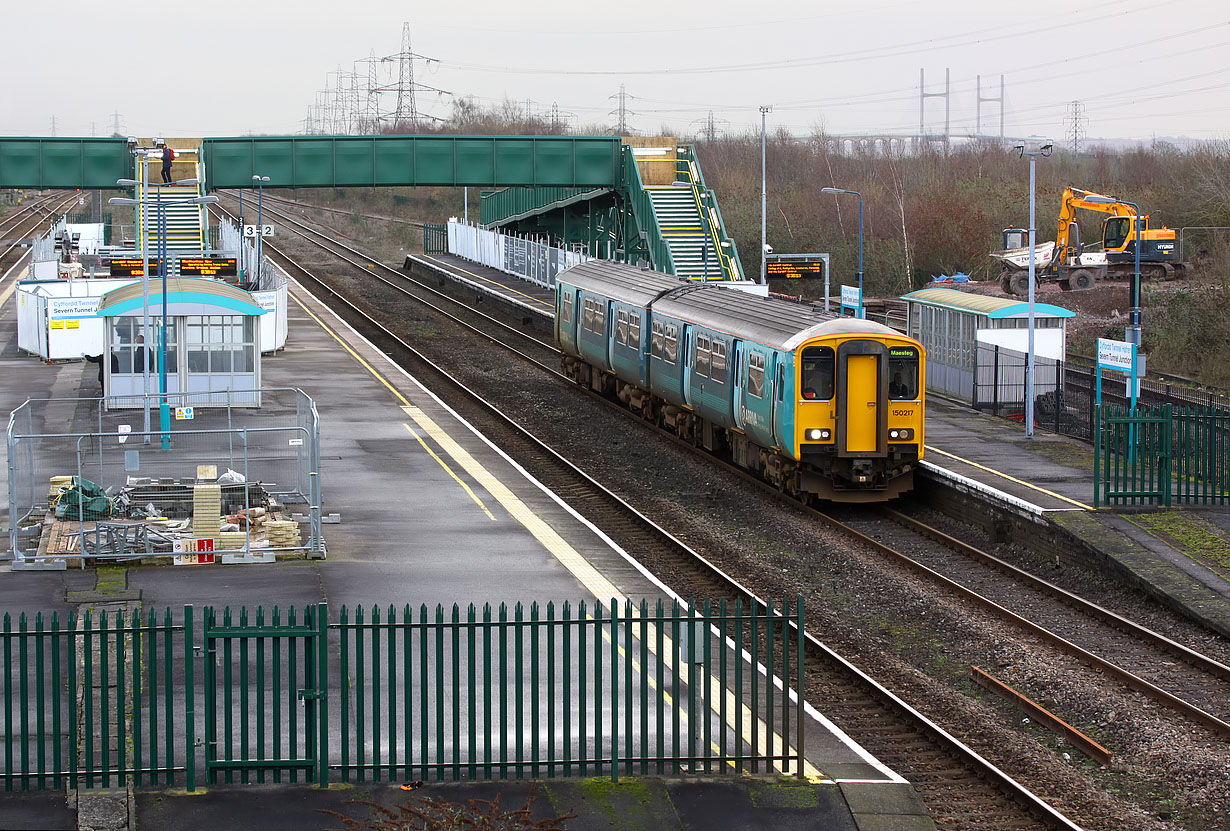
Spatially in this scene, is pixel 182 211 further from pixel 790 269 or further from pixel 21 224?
pixel 21 224

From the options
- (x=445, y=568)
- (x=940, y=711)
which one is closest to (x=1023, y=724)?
(x=940, y=711)

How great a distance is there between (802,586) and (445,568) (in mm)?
4548

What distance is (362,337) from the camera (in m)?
47.7

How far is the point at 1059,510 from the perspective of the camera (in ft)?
67.2

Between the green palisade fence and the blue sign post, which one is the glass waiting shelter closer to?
the blue sign post

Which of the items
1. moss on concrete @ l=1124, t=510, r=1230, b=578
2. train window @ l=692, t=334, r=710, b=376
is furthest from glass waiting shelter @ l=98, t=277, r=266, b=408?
moss on concrete @ l=1124, t=510, r=1230, b=578

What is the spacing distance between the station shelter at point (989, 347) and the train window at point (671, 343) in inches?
264

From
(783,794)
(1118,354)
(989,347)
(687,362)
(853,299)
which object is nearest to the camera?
(783,794)

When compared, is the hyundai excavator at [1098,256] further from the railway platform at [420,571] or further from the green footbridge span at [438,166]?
the railway platform at [420,571]

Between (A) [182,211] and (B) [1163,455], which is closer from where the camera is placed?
(B) [1163,455]

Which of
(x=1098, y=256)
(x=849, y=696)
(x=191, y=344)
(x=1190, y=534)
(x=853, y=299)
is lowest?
(x=849, y=696)

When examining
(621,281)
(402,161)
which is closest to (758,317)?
(621,281)

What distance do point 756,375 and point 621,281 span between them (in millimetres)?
10129

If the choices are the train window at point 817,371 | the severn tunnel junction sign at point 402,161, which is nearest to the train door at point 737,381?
the train window at point 817,371
